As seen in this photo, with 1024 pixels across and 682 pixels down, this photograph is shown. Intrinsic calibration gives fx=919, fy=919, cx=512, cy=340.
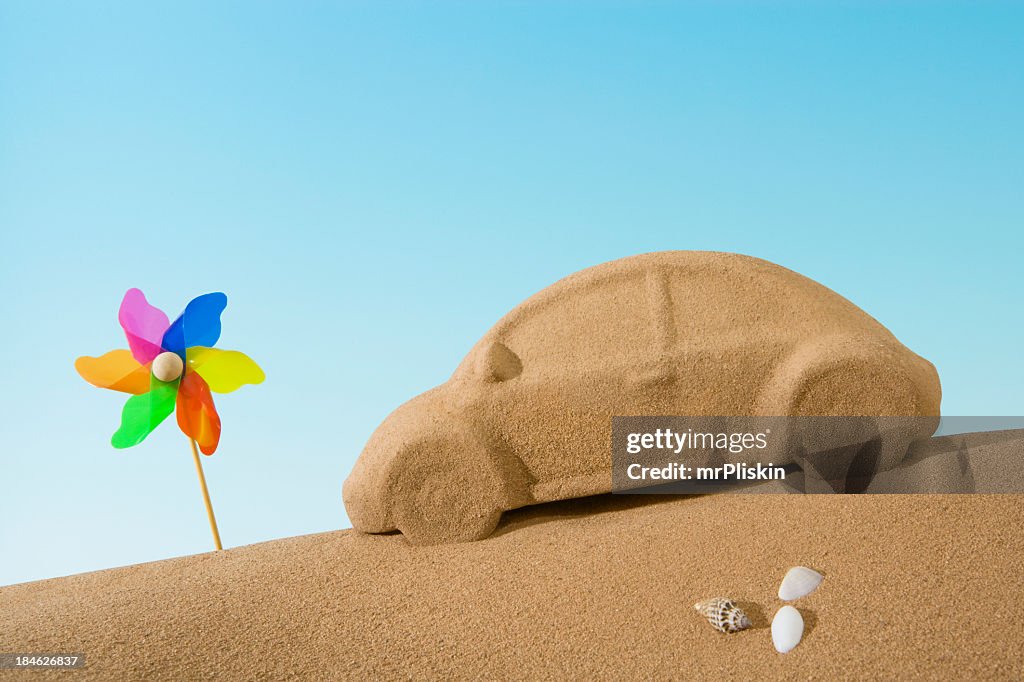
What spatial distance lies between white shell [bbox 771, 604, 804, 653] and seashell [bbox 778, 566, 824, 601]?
0.13 meters

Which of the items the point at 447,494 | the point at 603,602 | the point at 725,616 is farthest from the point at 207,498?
the point at 725,616

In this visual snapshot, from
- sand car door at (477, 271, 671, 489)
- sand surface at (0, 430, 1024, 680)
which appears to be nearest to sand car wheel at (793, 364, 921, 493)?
sand surface at (0, 430, 1024, 680)

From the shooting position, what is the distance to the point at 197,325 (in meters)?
5.59

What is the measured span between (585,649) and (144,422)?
3.10 meters

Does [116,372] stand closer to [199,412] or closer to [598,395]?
[199,412]

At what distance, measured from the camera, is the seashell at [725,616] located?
3.72 m

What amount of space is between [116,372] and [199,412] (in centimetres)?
53

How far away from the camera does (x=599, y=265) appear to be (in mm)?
5191

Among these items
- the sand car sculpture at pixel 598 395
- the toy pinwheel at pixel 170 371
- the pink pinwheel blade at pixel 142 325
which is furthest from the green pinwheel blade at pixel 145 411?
the sand car sculpture at pixel 598 395

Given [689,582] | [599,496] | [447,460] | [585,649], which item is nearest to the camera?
[585,649]

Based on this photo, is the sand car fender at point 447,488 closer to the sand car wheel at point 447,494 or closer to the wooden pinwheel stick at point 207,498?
the sand car wheel at point 447,494

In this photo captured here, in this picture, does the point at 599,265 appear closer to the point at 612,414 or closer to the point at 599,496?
A: the point at 612,414

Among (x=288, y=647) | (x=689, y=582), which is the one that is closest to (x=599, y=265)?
(x=689, y=582)

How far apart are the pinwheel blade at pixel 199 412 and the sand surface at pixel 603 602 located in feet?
2.95
